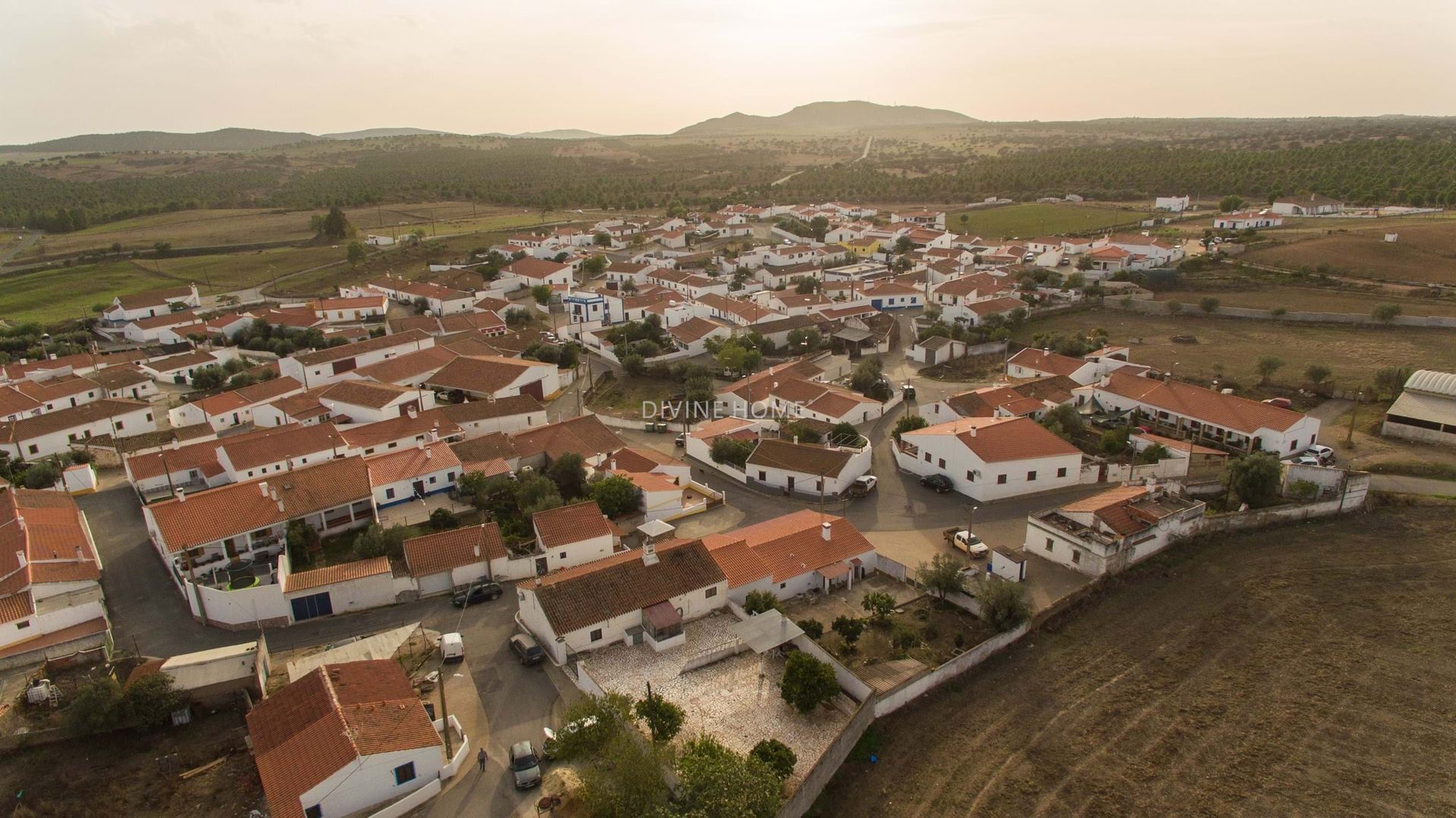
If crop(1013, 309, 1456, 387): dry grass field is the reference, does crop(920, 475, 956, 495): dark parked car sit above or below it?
Answer: below

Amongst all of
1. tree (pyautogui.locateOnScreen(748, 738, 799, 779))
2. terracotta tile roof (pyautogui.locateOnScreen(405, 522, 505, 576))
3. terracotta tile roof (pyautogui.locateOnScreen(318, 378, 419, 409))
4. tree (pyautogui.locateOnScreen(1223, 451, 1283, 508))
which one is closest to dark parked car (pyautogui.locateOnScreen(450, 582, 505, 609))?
terracotta tile roof (pyautogui.locateOnScreen(405, 522, 505, 576))

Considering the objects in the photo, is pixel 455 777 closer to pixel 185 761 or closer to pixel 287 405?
pixel 185 761

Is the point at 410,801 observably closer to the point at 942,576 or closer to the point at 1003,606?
the point at 942,576

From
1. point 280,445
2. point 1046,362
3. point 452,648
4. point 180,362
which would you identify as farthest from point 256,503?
point 1046,362

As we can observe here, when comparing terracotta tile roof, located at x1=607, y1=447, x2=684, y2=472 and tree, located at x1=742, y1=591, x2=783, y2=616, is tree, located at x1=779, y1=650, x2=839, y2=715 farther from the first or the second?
terracotta tile roof, located at x1=607, y1=447, x2=684, y2=472

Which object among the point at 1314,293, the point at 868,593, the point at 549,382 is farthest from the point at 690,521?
the point at 1314,293

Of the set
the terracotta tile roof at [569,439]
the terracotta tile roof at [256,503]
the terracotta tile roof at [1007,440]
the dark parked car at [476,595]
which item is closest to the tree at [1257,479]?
the terracotta tile roof at [1007,440]
